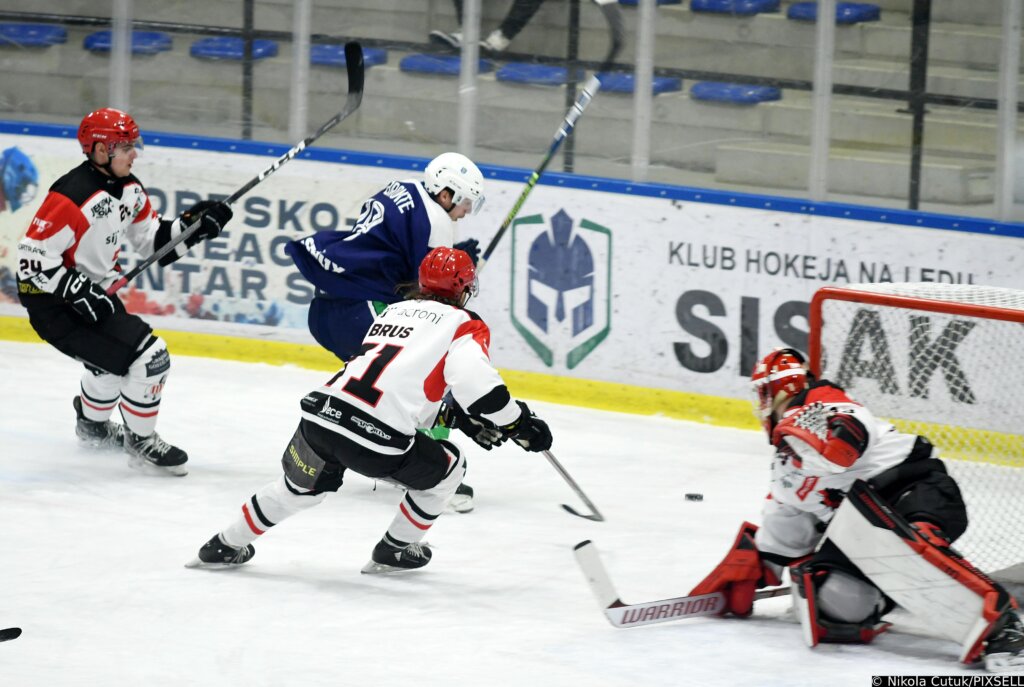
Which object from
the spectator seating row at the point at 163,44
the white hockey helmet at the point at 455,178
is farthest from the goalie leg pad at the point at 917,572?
the spectator seating row at the point at 163,44

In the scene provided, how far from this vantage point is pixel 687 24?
6.27 metres

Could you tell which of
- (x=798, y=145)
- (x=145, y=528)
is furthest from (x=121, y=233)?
(x=798, y=145)

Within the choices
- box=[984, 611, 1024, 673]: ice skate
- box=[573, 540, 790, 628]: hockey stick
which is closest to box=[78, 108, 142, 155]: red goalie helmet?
A: box=[573, 540, 790, 628]: hockey stick

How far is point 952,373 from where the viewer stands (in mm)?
4273

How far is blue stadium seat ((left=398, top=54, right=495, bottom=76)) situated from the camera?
6.62 m

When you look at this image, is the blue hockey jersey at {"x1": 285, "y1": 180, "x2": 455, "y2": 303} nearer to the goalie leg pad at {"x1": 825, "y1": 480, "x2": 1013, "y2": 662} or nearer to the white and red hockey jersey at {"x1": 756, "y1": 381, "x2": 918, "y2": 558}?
the white and red hockey jersey at {"x1": 756, "y1": 381, "x2": 918, "y2": 558}

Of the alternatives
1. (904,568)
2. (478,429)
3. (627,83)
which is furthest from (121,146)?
(904,568)

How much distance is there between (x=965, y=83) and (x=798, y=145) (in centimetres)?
69

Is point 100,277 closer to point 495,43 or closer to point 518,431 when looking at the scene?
point 518,431

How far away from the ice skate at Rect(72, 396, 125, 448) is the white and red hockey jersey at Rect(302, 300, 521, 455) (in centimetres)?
186

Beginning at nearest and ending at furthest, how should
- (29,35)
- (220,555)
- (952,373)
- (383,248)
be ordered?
1. (220,555)
2. (952,373)
3. (383,248)
4. (29,35)

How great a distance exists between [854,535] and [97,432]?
300 centimetres

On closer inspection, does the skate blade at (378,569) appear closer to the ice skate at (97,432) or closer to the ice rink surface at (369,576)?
the ice rink surface at (369,576)

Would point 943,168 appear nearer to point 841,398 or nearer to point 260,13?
point 841,398
